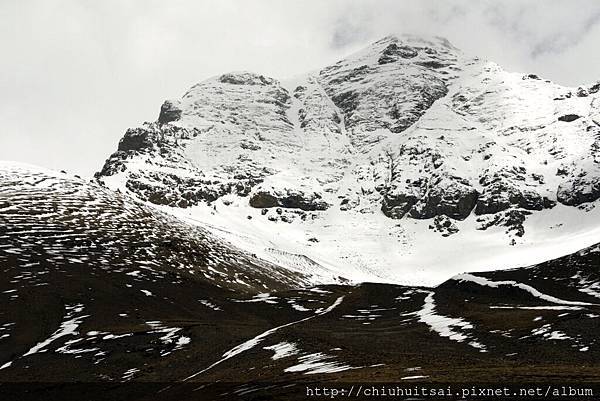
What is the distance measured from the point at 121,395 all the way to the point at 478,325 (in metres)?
32.9

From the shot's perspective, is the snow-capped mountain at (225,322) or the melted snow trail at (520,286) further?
the melted snow trail at (520,286)

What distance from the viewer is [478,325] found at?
2024 inches

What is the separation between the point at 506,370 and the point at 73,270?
77055 mm

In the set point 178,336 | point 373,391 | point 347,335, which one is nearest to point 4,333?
point 178,336

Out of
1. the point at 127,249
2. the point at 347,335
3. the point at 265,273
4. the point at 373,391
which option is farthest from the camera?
the point at 265,273

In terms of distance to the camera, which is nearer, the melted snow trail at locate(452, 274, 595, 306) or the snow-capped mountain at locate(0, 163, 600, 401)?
the snow-capped mountain at locate(0, 163, 600, 401)

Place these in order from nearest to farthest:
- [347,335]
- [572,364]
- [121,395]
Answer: [572,364], [121,395], [347,335]

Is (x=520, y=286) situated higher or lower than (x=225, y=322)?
higher

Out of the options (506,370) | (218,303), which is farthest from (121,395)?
(218,303)

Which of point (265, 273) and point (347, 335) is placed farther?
point (265, 273)

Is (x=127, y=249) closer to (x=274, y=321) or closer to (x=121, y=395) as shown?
(x=274, y=321)

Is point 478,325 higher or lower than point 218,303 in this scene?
lower

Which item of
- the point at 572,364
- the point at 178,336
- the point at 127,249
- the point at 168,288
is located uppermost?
the point at 127,249

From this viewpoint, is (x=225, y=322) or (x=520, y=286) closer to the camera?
(x=225, y=322)
